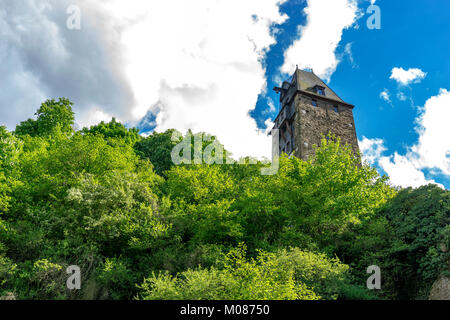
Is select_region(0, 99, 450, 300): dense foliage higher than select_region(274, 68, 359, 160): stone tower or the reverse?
the reverse

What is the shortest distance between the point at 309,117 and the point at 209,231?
2242cm

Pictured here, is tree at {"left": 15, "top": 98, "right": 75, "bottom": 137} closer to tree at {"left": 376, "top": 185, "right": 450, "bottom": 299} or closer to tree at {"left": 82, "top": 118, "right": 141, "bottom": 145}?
tree at {"left": 82, "top": 118, "right": 141, "bottom": 145}

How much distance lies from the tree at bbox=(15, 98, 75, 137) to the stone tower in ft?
79.4

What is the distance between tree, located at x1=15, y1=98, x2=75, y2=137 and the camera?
1175 inches

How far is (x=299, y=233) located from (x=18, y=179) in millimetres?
17241

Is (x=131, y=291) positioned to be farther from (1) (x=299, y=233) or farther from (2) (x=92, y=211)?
(1) (x=299, y=233)
